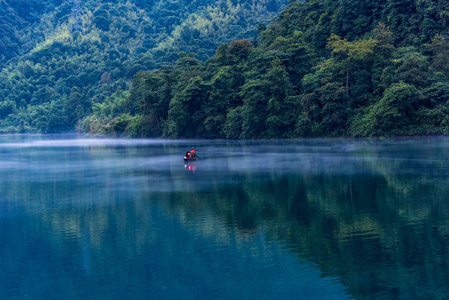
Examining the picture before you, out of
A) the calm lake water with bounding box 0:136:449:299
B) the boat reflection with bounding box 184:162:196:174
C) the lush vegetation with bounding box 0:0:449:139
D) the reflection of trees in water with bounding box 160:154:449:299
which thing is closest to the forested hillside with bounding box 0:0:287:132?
the lush vegetation with bounding box 0:0:449:139

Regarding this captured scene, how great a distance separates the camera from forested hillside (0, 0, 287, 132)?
376 ft

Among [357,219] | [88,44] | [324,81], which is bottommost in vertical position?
[357,219]

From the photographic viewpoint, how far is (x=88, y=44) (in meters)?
142

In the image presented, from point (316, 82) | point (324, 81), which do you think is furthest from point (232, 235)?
point (316, 82)

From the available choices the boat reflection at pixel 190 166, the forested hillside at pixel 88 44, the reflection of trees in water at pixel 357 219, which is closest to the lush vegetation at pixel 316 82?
the boat reflection at pixel 190 166

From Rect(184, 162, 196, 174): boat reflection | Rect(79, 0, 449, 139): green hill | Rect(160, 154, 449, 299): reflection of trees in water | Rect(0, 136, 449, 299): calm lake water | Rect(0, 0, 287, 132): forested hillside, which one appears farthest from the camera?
Rect(0, 0, 287, 132): forested hillside

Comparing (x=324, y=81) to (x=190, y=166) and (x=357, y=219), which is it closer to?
(x=190, y=166)

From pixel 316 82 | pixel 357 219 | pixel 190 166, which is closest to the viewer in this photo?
pixel 357 219

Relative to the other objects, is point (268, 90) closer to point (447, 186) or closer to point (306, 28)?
point (306, 28)

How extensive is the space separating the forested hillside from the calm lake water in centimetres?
8628

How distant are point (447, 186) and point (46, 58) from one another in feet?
433

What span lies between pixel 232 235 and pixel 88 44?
455 feet

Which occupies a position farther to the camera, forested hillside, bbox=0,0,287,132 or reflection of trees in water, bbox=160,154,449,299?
forested hillside, bbox=0,0,287,132

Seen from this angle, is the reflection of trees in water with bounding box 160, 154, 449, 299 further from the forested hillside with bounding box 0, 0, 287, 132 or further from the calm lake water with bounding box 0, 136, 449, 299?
the forested hillside with bounding box 0, 0, 287, 132
